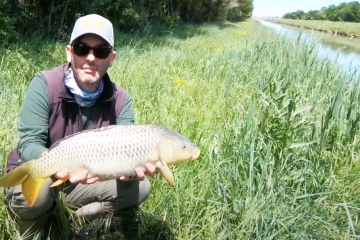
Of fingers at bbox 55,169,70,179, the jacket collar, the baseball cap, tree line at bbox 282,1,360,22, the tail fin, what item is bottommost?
tree line at bbox 282,1,360,22

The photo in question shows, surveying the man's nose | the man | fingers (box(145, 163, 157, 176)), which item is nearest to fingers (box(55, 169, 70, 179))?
the man

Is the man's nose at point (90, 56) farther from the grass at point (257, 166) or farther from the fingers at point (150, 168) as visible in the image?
the grass at point (257, 166)

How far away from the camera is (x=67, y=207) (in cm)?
227

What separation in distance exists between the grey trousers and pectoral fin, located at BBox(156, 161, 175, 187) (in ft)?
1.33

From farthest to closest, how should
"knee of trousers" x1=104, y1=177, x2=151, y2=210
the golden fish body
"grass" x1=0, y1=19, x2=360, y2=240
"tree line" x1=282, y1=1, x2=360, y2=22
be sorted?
"tree line" x1=282, y1=1, x2=360, y2=22 < "grass" x1=0, y1=19, x2=360, y2=240 < "knee of trousers" x1=104, y1=177, x2=151, y2=210 < the golden fish body

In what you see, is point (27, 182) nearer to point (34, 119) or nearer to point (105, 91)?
point (34, 119)

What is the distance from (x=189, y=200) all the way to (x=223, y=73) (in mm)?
3800

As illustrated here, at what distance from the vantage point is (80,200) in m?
2.28

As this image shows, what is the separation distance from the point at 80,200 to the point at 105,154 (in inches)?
22.5

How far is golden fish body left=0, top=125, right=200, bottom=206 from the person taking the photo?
1823 mm

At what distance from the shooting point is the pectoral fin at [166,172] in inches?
72.1

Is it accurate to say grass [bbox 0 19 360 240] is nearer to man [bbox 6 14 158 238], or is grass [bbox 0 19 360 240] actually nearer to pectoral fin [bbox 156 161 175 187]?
man [bbox 6 14 158 238]

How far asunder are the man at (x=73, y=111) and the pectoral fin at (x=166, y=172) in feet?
0.17

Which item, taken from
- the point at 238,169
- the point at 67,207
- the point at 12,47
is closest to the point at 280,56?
the point at 238,169
